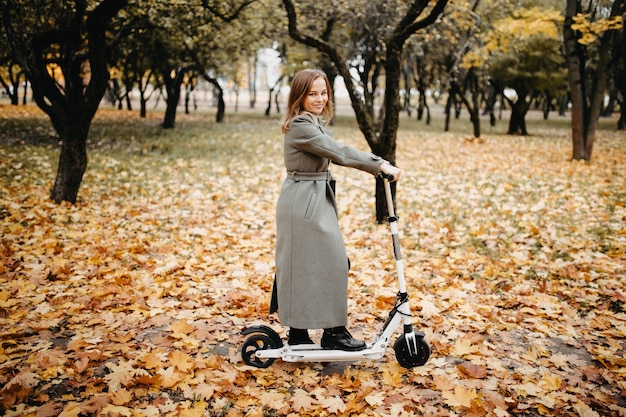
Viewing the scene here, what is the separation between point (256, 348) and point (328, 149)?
1572mm

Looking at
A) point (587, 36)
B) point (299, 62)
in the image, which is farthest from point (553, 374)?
point (299, 62)

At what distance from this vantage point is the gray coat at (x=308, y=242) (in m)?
2.92

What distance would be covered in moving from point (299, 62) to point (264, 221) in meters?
19.6

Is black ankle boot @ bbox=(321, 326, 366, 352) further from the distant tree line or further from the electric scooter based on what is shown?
the distant tree line

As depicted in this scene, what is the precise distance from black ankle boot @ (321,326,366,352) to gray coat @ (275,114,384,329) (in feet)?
0.62

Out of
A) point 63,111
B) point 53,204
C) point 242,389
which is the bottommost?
point 242,389

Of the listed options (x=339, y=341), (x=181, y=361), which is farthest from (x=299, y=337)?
(x=181, y=361)

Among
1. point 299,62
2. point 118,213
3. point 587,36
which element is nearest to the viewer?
point 118,213

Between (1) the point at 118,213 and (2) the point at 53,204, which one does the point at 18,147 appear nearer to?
(2) the point at 53,204

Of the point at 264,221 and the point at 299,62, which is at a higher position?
the point at 299,62

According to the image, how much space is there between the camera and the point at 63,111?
7605 mm

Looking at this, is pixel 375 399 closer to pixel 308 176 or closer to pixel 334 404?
pixel 334 404

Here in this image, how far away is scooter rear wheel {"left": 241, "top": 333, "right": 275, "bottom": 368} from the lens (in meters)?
3.28

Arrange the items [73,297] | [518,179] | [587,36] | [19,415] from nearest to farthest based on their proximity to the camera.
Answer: [19,415] → [73,297] → [518,179] → [587,36]
